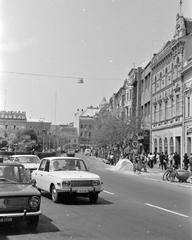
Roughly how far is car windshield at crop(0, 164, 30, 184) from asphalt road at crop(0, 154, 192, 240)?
3.28 feet

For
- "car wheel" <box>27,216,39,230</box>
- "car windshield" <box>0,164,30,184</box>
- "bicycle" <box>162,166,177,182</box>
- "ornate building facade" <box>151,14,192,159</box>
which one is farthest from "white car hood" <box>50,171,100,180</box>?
"ornate building facade" <box>151,14,192,159</box>

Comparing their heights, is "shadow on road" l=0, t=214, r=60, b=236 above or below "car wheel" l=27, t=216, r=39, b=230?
below

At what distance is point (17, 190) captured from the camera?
295 inches

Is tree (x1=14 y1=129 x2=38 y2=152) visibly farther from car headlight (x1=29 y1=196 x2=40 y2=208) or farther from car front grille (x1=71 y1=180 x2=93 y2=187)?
car headlight (x1=29 y1=196 x2=40 y2=208)

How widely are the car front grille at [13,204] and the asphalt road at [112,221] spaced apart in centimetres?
51

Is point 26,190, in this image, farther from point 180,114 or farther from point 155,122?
point 155,122

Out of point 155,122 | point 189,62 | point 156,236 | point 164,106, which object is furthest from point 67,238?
point 155,122

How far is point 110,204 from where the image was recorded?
39.3 feet

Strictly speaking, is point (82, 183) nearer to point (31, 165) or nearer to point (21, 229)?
point (21, 229)

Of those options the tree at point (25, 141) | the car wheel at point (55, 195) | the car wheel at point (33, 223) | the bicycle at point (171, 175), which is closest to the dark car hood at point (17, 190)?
the car wheel at point (33, 223)

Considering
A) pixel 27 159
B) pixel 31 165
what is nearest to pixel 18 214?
pixel 31 165

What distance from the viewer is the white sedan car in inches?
458

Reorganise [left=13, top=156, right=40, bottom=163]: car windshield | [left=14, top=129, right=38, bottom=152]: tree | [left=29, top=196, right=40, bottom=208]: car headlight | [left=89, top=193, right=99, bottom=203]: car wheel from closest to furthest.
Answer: [left=29, top=196, right=40, bottom=208]: car headlight → [left=89, top=193, right=99, bottom=203]: car wheel → [left=13, top=156, right=40, bottom=163]: car windshield → [left=14, top=129, right=38, bottom=152]: tree

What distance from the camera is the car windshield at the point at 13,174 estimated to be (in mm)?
8422
